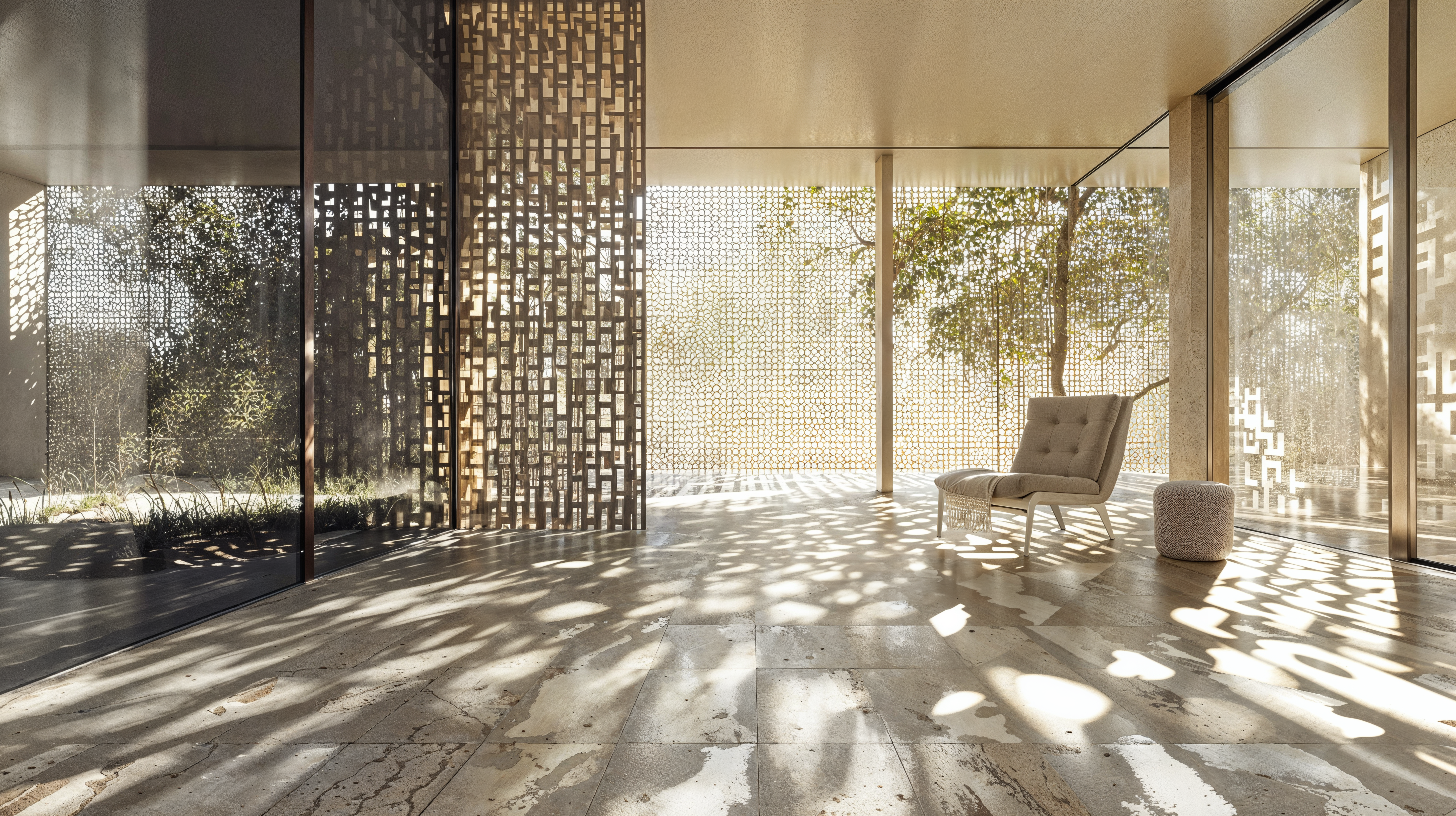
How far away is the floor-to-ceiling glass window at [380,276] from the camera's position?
3219mm

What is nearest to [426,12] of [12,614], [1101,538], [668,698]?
[12,614]

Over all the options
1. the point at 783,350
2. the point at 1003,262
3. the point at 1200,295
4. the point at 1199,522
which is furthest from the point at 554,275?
the point at 1003,262

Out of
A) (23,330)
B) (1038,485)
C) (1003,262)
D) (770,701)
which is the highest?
(1003,262)

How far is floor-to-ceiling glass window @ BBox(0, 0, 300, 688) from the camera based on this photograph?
6.12ft

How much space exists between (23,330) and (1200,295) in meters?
6.09

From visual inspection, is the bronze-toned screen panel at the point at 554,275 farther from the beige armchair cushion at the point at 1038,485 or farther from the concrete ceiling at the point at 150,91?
the beige armchair cushion at the point at 1038,485

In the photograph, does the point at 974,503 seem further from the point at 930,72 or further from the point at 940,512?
the point at 930,72

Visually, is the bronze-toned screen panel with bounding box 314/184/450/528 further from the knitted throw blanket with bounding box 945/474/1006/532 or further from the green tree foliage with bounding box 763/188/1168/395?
the green tree foliage with bounding box 763/188/1168/395

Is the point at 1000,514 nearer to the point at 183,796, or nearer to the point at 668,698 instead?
the point at 668,698

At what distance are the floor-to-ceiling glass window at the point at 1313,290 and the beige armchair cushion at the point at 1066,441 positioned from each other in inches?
49.5

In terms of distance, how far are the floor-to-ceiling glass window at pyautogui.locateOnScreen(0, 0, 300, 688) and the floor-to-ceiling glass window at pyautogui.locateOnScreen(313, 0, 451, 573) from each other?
0.83 ft

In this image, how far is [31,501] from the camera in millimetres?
1859

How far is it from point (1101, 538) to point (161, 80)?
194 inches

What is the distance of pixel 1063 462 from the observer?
4125mm
